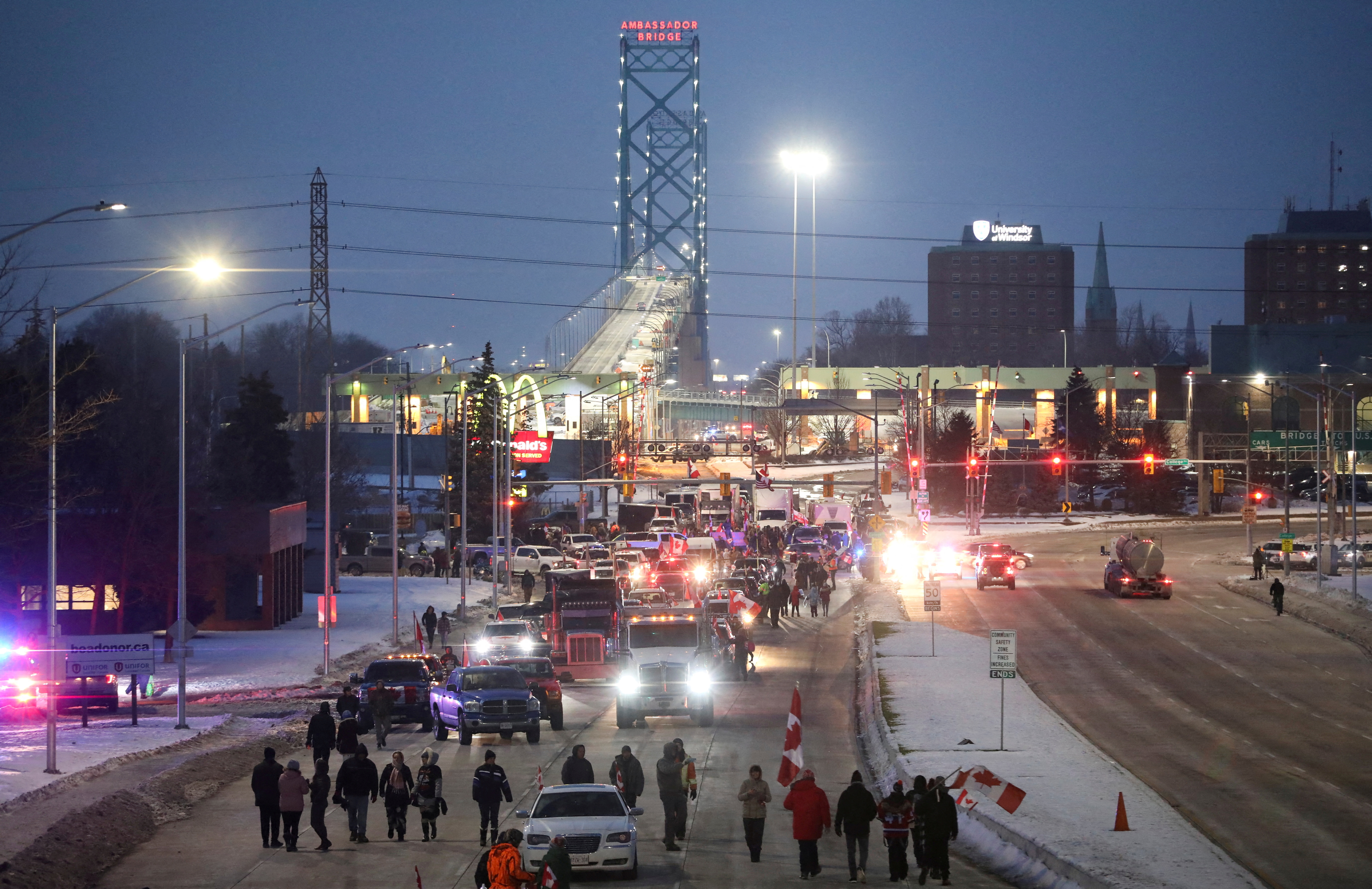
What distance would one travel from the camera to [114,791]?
22.5 metres

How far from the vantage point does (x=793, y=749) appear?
21.6 m

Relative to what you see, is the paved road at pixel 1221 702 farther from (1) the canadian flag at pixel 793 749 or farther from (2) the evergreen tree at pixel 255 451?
(2) the evergreen tree at pixel 255 451

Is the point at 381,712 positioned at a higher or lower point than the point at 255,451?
lower

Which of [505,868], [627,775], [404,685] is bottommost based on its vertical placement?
[404,685]

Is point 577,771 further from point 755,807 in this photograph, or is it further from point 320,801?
point 320,801

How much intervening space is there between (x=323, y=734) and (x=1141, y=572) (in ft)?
140

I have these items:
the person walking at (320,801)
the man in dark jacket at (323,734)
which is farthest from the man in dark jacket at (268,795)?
the man in dark jacket at (323,734)

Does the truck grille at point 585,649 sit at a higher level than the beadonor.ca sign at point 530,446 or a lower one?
lower

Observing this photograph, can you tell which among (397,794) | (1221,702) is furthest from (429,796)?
(1221,702)

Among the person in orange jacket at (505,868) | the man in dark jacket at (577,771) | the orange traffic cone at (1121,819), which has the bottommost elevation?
the orange traffic cone at (1121,819)

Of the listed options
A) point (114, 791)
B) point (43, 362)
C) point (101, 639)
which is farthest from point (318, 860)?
point (43, 362)

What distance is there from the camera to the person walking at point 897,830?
58.1 feet

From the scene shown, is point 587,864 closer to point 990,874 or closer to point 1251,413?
point 990,874

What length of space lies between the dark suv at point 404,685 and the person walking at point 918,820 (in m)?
15.1
